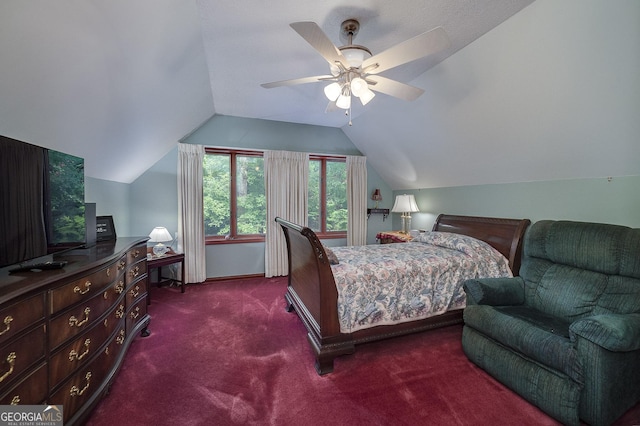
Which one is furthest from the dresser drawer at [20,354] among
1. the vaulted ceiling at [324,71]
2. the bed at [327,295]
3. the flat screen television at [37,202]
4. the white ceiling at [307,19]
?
the white ceiling at [307,19]

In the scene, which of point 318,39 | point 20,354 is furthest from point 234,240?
point 318,39

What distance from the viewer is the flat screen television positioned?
1.23m

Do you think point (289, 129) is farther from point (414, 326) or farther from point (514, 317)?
point (514, 317)

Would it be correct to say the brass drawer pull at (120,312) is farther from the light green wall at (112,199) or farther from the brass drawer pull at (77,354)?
the light green wall at (112,199)

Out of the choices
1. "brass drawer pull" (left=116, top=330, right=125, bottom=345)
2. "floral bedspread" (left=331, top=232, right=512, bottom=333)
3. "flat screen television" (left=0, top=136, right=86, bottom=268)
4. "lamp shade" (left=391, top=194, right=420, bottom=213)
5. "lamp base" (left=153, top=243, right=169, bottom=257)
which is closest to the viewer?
"flat screen television" (left=0, top=136, right=86, bottom=268)

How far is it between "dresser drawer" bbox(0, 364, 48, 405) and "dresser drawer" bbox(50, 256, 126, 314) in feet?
0.89

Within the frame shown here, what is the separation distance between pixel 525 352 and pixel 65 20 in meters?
3.31

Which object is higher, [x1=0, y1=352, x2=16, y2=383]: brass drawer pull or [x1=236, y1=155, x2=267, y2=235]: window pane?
[x1=236, y1=155, x2=267, y2=235]: window pane

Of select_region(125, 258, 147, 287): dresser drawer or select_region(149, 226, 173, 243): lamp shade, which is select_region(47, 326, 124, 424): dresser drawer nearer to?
select_region(125, 258, 147, 287): dresser drawer

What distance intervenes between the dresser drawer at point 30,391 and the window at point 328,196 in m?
3.80

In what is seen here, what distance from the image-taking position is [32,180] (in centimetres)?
139

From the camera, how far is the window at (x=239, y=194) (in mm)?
4152

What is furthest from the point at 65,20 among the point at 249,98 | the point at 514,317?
the point at 514,317

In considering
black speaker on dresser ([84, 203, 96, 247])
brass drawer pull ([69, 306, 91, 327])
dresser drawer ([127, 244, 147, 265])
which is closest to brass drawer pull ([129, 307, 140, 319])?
dresser drawer ([127, 244, 147, 265])
